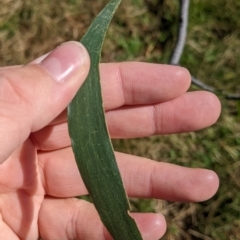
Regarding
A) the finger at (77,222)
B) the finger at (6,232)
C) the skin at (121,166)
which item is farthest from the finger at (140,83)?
the finger at (6,232)

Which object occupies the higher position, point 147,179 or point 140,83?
point 140,83

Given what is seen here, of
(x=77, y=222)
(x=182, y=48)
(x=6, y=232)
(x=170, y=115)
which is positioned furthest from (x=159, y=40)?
(x=6, y=232)

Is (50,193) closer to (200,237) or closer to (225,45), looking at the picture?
(200,237)

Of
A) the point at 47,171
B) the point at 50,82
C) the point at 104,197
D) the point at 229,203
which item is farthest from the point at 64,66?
the point at 229,203

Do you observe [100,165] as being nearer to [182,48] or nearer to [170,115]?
[170,115]

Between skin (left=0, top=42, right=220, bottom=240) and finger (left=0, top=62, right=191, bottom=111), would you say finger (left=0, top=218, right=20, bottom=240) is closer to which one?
skin (left=0, top=42, right=220, bottom=240)
